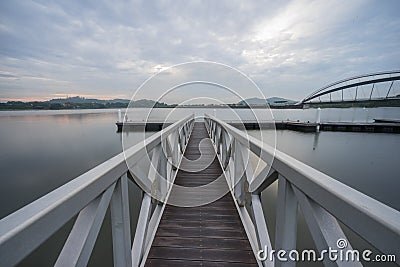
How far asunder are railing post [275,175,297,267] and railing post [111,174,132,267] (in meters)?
0.76

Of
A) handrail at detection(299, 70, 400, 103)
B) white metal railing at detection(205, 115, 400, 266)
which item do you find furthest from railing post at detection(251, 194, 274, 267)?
handrail at detection(299, 70, 400, 103)

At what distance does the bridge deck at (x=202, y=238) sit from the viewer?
4.60ft

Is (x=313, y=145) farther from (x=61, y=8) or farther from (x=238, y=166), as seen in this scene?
(x=61, y=8)

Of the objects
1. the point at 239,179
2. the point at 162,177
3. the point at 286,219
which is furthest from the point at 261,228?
the point at 162,177

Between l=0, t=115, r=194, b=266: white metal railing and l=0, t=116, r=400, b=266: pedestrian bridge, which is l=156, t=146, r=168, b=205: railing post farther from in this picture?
l=0, t=115, r=194, b=266: white metal railing

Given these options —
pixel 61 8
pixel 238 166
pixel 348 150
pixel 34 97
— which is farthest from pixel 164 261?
pixel 34 97

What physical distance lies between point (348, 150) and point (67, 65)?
1763 centimetres

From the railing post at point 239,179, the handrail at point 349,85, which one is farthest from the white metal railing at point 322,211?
the handrail at point 349,85

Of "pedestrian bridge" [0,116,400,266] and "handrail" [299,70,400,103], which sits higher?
"handrail" [299,70,400,103]

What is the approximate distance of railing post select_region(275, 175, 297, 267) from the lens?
2.91ft

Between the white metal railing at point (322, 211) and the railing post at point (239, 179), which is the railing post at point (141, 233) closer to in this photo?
the white metal railing at point (322, 211)

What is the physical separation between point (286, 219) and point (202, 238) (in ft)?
3.12

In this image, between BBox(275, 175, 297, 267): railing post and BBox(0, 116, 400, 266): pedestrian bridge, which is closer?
BBox(0, 116, 400, 266): pedestrian bridge

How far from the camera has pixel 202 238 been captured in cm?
163
